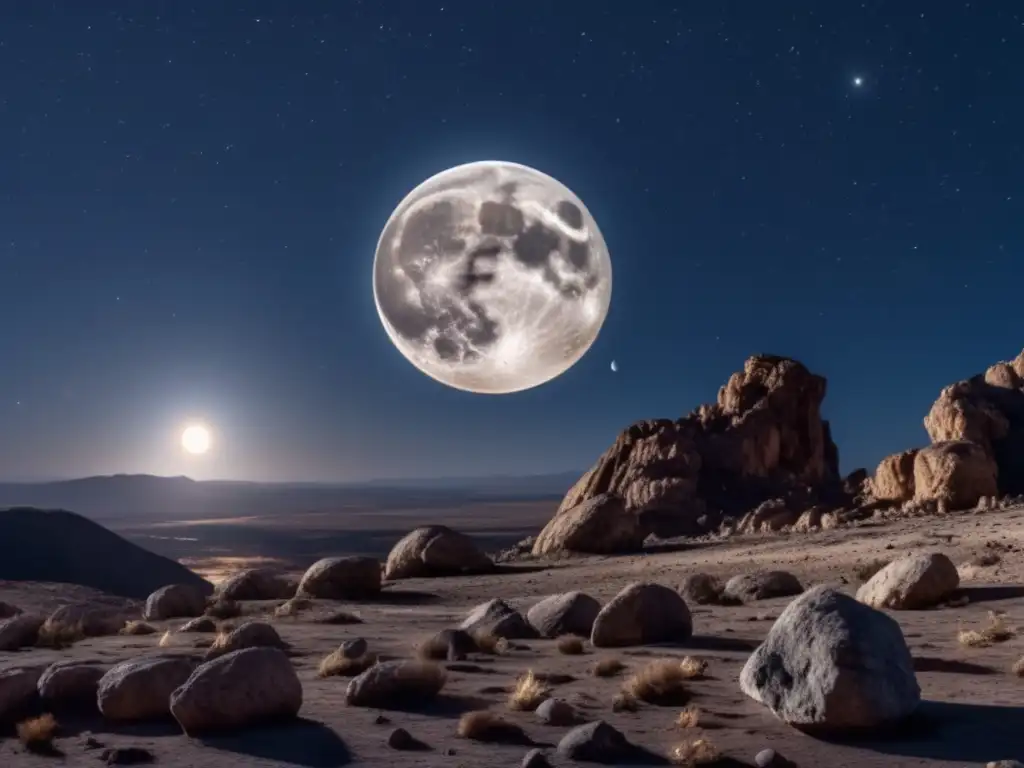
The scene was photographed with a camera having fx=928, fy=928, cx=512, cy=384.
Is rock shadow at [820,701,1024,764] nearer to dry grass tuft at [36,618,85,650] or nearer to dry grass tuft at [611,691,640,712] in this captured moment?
dry grass tuft at [611,691,640,712]

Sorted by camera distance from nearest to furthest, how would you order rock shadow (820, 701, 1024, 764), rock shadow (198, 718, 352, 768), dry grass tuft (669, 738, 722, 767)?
dry grass tuft (669, 738, 722, 767) → rock shadow (820, 701, 1024, 764) → rock shadow (198, 718, 352, 768)

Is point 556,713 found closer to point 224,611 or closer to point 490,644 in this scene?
point 490,644

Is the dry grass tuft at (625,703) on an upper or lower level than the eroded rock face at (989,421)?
lower

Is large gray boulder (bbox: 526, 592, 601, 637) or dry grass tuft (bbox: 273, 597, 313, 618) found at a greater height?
large gray boulder (bbox: 526, 592, 601, 637)

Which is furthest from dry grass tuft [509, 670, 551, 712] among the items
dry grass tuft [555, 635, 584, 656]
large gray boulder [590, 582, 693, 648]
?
large gray boulder [590, 582, 693, 648]

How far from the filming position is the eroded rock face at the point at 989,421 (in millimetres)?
48594

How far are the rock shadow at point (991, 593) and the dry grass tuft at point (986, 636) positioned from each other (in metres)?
3.40

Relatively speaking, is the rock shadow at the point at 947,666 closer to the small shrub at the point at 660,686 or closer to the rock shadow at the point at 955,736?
the rock shadow at the point at 955,736

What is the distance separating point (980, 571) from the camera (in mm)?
19344

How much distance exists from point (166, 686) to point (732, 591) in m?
12.3

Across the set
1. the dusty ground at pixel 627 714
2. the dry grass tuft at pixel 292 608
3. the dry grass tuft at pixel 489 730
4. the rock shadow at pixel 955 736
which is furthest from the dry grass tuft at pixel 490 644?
the dry grass tuft at pixel 292 608

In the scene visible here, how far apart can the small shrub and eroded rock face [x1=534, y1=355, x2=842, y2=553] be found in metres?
40.0

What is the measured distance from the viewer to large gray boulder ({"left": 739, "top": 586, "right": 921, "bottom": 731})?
8.73m

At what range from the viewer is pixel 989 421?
49531 mm
